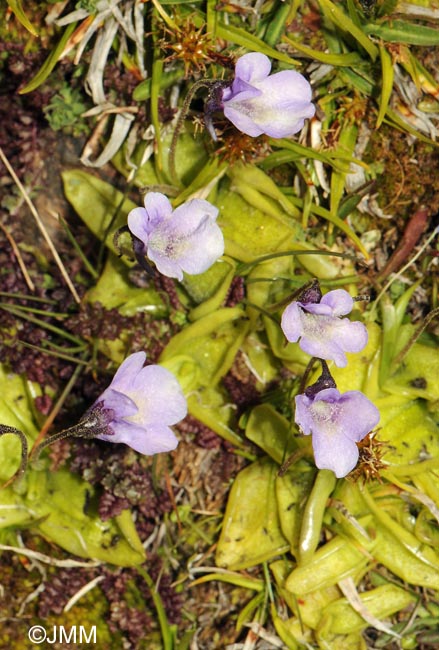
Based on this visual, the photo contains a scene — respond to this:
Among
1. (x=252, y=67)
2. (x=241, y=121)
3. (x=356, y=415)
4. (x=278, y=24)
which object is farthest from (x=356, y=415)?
(x=278, y=24)

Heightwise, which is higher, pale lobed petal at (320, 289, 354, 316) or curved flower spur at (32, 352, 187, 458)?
pale lobed petal at (320, 289, 354, 316)

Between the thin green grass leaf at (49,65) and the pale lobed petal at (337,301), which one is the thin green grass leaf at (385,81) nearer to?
the pale lobed petal at (337,301)

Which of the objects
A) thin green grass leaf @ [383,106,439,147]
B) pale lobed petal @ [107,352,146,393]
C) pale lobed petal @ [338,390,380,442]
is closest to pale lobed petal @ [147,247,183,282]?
pale lobed petal @ [107,352,146,393]

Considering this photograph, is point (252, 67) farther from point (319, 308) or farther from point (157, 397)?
point (157, 397)

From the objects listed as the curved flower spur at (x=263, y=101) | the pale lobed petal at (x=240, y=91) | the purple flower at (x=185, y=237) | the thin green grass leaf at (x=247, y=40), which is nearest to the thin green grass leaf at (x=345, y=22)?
the thin green grass leaf at (x=247, y=40)

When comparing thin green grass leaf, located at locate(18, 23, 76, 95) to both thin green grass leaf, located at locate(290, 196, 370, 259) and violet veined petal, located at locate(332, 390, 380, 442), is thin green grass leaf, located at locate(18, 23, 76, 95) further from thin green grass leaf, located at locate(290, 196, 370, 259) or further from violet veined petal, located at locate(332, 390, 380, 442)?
violet veined petal, located at locate(332, 390, 380, 442)

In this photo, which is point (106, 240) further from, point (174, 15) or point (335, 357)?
point (335, 357)
